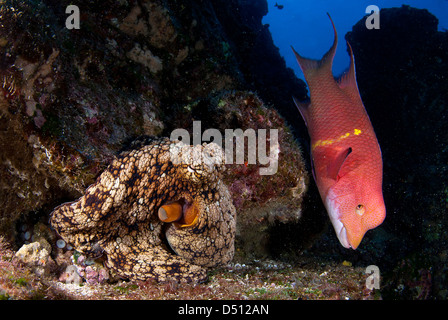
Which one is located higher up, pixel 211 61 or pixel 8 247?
pixel 211 61

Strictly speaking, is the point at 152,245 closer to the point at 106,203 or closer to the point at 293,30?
the point at 106,203

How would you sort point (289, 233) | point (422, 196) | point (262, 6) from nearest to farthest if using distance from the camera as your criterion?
point (289, 233)
point (422, 196)
point (262, 6)

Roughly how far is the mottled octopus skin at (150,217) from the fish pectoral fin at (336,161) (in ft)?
4.59

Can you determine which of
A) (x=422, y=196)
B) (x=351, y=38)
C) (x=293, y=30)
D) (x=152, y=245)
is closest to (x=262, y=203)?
(x=152, y=245)

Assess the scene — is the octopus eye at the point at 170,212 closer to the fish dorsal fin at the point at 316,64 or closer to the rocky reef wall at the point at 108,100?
the rocky reef wall at the point at 108,100

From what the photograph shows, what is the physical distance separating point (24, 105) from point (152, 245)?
77.5 inches

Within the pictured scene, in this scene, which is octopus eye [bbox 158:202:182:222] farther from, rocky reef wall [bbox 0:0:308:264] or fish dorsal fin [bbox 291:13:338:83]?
fish dorsal fin [bbox 291:13:338:83]

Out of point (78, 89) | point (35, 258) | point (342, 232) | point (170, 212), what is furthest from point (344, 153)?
point (35, 258)

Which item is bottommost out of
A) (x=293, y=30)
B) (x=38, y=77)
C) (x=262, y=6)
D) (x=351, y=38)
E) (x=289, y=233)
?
(x=289, y=233)

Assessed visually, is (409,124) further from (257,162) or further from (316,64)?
(257,162)

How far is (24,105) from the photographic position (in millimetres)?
2305

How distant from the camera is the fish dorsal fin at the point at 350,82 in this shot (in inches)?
135

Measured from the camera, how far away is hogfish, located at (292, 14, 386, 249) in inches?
117

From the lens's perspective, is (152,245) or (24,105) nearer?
(24,105)
